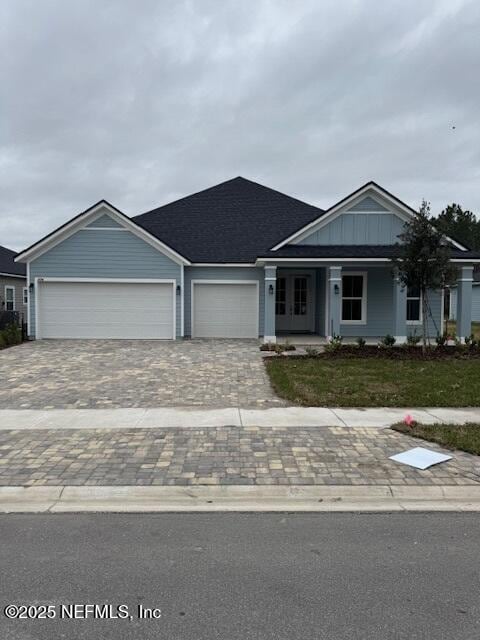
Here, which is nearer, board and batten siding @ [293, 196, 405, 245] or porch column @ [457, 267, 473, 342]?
porch column @ [457, 267, 473, 342]

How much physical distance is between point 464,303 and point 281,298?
7.30 m

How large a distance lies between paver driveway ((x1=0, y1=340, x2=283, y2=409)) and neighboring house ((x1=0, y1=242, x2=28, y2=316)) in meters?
12.9

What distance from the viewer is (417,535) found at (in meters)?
3.91

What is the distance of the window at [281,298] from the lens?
2061 cm

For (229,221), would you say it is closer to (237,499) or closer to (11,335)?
(11,335)

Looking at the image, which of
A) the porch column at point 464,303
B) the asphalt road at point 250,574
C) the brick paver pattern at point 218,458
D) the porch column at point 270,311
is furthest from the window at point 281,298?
the asphalt road at point 250,574

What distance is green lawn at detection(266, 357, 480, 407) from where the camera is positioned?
8.37 meters

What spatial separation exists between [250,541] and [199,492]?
38.6 inches

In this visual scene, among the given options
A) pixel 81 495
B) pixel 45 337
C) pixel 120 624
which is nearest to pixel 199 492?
pixel 81 495

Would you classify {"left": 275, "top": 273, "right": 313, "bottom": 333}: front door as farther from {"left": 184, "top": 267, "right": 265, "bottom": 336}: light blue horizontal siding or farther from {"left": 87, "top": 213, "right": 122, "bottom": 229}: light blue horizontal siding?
{"left": 87, "top": 213, "right": 122, "bottom": 229}: light blue horizontal siding

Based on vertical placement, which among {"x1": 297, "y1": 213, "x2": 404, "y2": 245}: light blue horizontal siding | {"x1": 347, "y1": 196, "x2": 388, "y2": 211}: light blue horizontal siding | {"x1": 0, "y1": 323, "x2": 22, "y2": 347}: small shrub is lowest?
{"x1": 0, "y1": 323, "x2": 22, "y2": 347}: small shrub

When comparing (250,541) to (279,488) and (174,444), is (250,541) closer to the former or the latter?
(279,488)

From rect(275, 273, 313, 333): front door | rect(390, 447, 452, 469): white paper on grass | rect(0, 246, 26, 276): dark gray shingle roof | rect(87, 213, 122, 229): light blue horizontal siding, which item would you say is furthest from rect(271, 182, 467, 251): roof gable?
rect(0, 246, 26, 276): dark gray shingle roof

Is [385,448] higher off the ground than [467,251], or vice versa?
[467,251]
